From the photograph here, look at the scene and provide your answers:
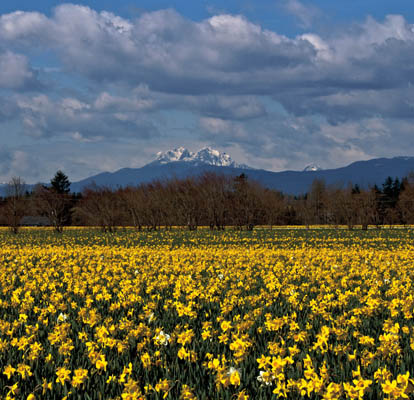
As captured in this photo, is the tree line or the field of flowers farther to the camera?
the tree line

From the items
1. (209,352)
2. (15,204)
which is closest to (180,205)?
(15,204)

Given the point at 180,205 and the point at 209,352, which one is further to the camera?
the point at 180,205

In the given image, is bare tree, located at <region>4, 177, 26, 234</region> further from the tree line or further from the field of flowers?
the field of flowers

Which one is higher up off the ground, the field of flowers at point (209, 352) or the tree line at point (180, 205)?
the tree line at point (180, 205)

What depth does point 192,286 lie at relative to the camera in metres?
8.89

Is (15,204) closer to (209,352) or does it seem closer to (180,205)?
(180,205)

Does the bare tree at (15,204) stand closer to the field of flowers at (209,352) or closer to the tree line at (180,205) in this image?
the tree line at (180,205)

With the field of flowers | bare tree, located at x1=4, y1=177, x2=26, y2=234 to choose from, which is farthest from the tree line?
the field of flowers

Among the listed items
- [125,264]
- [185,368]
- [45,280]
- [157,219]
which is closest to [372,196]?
[157,219]

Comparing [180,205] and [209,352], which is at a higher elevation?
[180,205]

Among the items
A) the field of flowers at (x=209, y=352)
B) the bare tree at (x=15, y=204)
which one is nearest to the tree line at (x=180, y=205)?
the bare tree at (x=15, y=204)

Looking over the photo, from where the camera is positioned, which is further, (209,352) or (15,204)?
(15,204)

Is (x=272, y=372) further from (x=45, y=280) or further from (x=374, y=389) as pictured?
(x=45, y=280)

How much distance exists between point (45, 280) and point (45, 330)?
4651 millimetres
